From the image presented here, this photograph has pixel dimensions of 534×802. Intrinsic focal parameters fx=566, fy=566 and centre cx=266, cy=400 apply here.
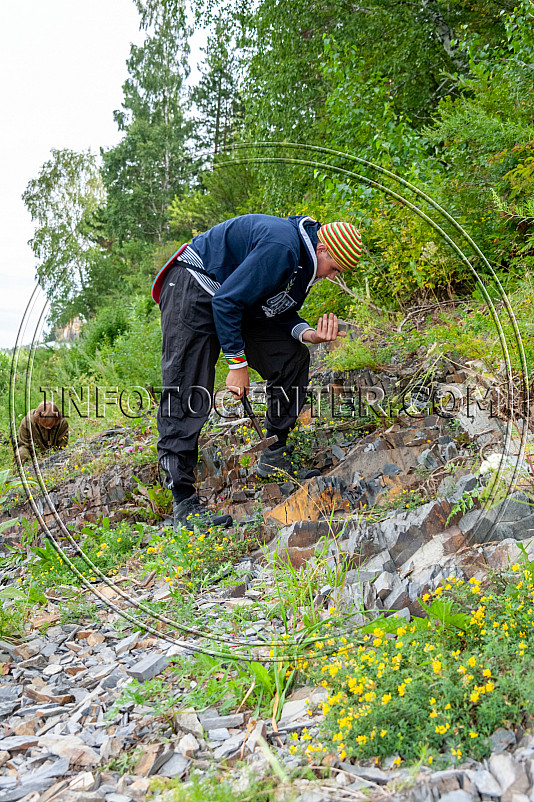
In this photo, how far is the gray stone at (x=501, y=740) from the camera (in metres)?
1.25

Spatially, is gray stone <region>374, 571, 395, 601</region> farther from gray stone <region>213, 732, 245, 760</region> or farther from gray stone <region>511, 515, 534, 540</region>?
gray stone <region>213, 732, 245, 760</region>

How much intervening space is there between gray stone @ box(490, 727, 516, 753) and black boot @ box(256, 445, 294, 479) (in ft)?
7.55

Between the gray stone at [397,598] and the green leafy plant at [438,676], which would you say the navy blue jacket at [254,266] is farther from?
the green leafy plant at [438,676]

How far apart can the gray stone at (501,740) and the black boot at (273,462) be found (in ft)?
7.55

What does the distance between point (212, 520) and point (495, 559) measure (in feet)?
5.04

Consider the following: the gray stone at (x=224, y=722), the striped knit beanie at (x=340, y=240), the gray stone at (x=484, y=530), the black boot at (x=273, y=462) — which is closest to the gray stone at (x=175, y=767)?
the gray stone at (x=224, y=722)

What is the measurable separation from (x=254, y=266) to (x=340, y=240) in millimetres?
583

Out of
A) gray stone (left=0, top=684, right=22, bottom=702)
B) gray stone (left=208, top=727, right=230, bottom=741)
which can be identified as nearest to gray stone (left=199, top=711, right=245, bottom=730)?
gray stone (left=208, top=727, right=230, bottom=741)

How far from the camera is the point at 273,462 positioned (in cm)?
360

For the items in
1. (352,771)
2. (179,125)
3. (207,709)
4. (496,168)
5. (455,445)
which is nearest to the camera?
(352,771)

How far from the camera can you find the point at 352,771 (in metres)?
1.29

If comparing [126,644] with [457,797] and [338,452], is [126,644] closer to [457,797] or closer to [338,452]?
[457,797]

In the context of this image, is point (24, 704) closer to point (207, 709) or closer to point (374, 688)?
point (207, 709)

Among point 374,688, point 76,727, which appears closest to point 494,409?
point 374,688
